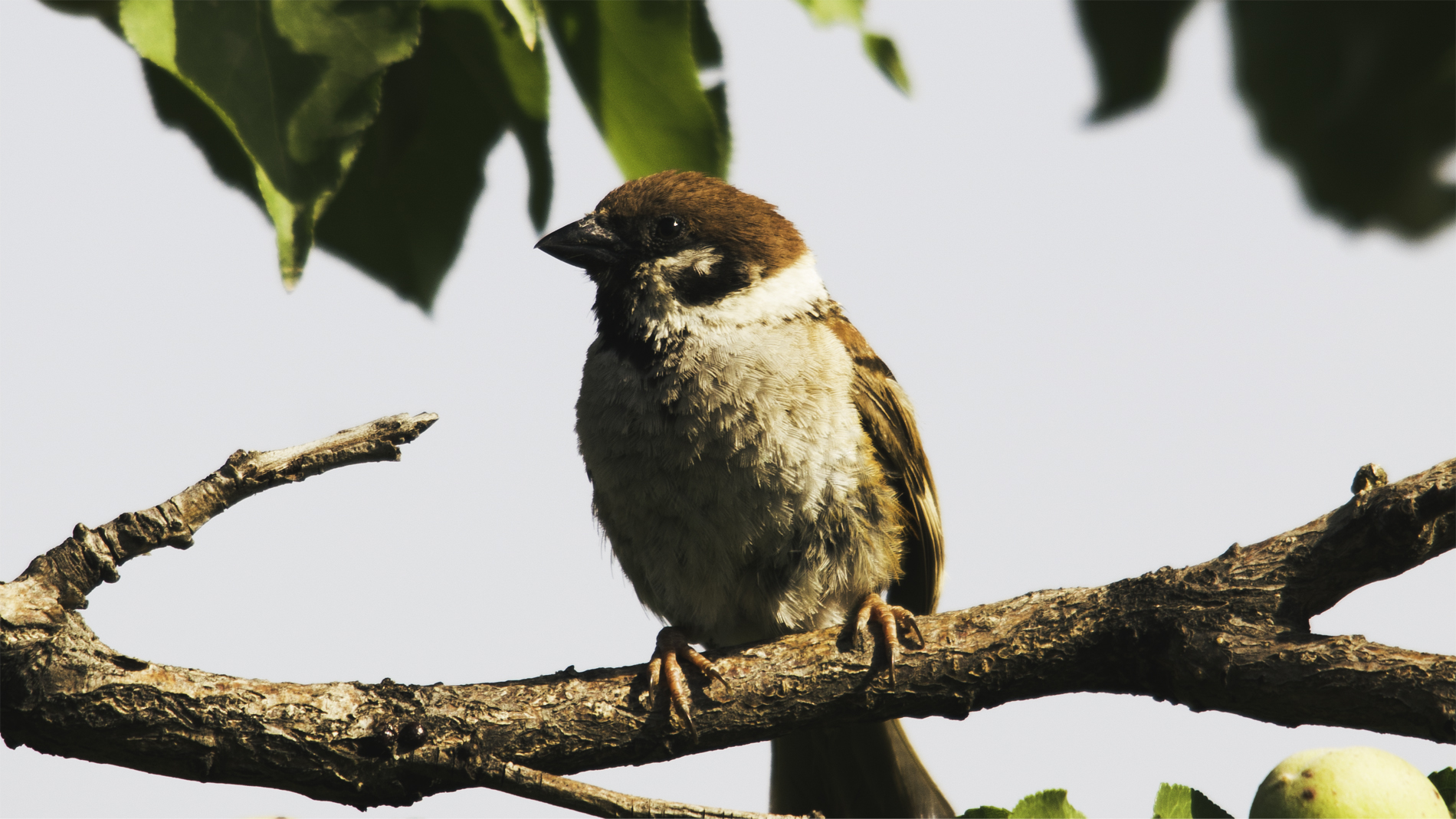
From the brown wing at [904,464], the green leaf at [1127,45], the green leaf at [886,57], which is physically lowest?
the green leaf at [1127,45]

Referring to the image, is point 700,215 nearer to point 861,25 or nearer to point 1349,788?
point 861,25

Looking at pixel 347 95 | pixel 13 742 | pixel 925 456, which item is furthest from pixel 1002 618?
pixel 13 742

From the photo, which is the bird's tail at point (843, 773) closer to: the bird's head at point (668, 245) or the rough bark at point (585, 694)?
the rough bark at point (585, 694)

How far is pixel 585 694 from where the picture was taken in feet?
9.50

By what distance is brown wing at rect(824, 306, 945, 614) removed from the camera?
388 cm

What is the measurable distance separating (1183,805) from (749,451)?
1945mm

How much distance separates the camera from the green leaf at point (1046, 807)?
1.85 metres

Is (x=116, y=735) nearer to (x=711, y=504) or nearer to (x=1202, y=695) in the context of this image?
(x=711, y=504)

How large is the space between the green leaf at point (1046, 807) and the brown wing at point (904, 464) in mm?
1996

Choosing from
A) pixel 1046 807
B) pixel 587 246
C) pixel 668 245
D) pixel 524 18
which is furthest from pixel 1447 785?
pixel 587 246

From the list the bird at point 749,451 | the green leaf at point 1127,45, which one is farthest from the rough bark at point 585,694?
the green leaf at point 1127,45

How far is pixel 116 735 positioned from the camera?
2414 mm

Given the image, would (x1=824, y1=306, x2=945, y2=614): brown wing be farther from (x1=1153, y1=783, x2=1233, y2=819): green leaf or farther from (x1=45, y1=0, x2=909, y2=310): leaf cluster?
(x1=1153, y1=783, x2=1233, y2=819): green leaf

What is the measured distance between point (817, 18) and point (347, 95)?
0.79 metres
